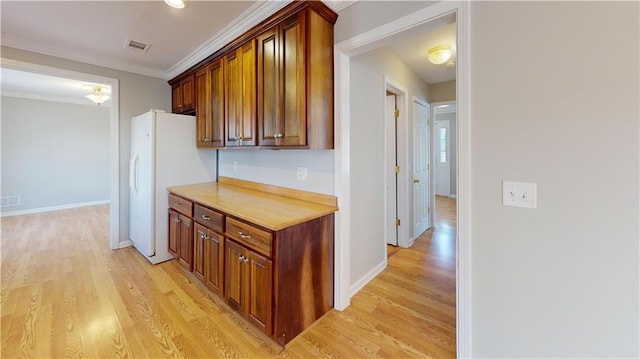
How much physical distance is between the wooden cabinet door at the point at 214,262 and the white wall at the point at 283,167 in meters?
0.80

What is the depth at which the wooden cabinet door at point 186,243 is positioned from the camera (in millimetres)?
2533

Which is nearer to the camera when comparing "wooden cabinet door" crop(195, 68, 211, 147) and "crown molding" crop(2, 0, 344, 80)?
"crown molding" crop(2, 0, 344, 80)

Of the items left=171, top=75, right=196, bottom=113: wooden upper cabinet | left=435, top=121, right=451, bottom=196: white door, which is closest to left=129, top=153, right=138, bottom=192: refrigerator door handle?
left=171, top=75, right=196, bottom=113: wooden upper cabinet

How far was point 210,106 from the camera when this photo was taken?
294 cm

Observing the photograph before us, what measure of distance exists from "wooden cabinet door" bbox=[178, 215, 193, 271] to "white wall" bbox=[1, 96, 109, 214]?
5324 mm

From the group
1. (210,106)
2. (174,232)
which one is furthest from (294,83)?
(174,232)

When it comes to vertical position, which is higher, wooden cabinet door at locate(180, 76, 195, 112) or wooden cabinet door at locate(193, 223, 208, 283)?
wooden cabinet door at locate(180, 76, 195, 112)

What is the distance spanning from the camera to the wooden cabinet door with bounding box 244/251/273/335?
1.65 metres

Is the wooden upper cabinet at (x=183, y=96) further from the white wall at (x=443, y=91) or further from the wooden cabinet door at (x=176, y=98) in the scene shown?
the white wall at (x=443, y=91)

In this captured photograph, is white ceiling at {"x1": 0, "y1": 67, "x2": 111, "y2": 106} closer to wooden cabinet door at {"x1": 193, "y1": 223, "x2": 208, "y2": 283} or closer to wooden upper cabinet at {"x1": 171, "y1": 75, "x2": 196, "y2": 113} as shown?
wooden upper cabinet at {"x1": 171, "y1": 75, "x2": 196, "y2": 113}

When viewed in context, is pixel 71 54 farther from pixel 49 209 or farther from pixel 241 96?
pixel 49 209

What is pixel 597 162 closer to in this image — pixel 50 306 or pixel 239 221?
pixel 239 221

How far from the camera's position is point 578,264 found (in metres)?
1.14

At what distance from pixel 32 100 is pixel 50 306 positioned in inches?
221
